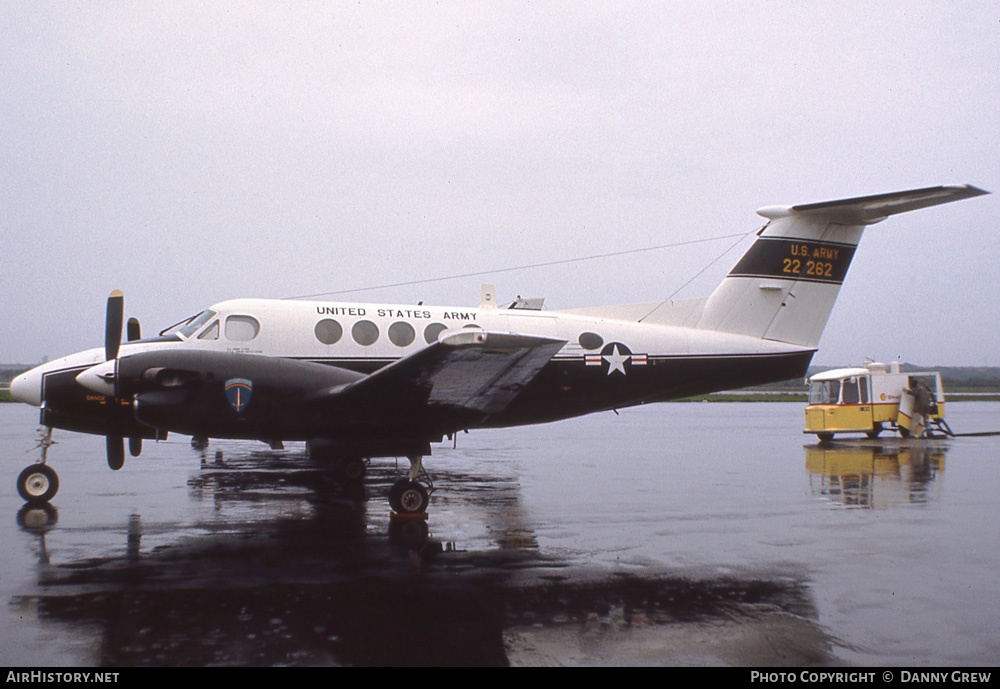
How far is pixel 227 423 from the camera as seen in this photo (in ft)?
28.5

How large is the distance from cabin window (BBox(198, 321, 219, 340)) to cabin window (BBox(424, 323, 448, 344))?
321 centimetres

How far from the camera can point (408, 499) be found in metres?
9.26

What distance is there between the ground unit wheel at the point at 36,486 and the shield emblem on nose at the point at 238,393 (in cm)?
313

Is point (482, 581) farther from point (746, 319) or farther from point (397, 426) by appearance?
point (746, 319)

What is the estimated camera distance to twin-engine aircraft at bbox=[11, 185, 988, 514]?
28.1ft

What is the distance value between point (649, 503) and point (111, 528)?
266 inches

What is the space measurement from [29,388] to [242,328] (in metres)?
2.89

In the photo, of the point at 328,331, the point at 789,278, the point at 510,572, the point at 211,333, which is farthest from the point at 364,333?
the point at 789,278

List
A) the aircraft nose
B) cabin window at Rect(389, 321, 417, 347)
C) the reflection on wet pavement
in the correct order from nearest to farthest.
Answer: the reflection on wet pavement → the aircraft nose → cabin window at Rect(389, 321, 417, 347)

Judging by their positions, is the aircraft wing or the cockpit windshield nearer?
the aircraft wing

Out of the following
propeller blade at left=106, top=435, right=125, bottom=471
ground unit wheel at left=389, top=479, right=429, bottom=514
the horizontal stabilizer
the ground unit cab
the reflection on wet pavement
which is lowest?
the reflection on wet pavement

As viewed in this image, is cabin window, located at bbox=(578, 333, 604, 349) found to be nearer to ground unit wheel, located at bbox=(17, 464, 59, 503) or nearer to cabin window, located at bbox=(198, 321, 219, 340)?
cabin window, located at bbox=(198, 321, 219, 340)

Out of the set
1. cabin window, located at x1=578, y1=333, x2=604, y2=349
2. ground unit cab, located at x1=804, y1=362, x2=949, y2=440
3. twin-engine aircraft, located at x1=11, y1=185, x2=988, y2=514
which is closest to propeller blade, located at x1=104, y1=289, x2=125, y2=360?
twin-engine aircraft, located at x1=11, y1=185, x2=988, y2=514
